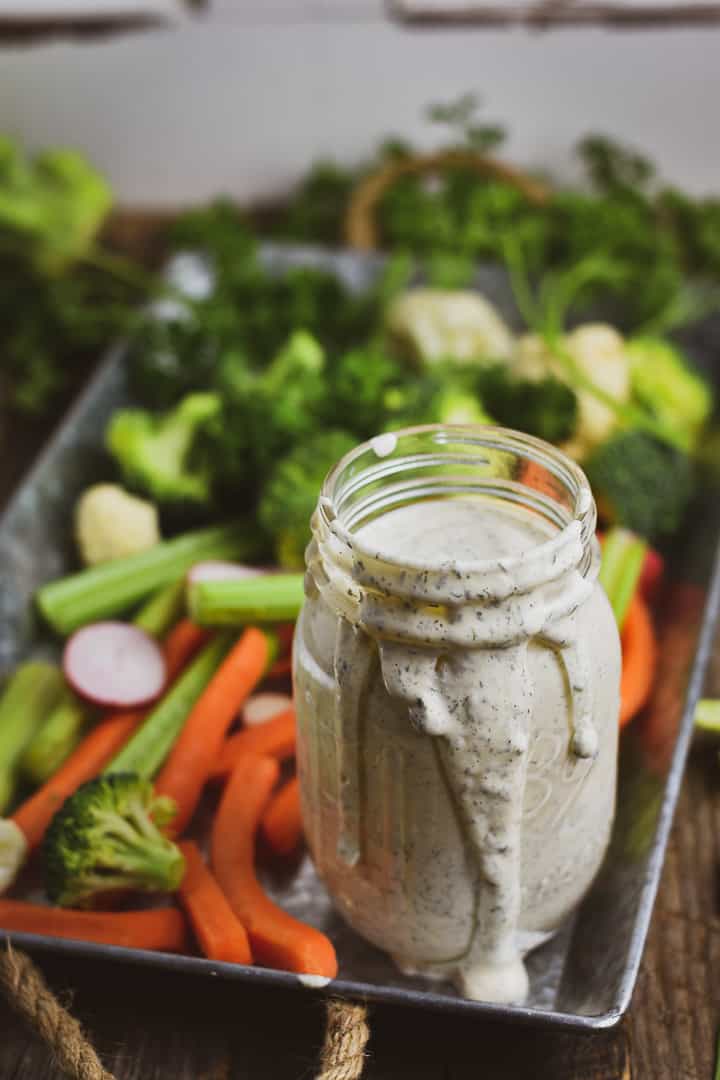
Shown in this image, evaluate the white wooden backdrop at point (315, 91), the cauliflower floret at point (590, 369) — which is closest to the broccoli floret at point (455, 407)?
the cauliflower floret at point (590, 369)

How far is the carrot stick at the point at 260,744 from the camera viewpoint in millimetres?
1644

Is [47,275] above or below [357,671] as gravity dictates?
below

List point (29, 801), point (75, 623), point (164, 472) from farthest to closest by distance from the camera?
point (164, 472) → point (75, 623) → point (29, 801)

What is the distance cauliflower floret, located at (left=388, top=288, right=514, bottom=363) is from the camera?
8.12ft

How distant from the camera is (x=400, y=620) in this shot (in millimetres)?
1067

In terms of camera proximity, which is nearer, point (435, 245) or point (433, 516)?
point (433, 516)

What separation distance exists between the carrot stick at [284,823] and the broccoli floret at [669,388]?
1.24m

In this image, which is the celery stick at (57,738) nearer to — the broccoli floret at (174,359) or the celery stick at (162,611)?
the celery stick at (162,611)

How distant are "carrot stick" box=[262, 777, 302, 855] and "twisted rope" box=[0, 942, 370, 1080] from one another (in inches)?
13.6

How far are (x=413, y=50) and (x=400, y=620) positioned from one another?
2.59 meters

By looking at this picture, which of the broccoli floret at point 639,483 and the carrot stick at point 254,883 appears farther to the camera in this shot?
the broccoli floret at point 639,483

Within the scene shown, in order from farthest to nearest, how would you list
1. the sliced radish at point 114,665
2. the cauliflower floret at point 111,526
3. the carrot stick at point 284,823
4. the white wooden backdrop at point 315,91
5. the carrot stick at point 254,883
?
the white wooden backdrop at point 315,91
the cauliflower floret at point 111,526
the sliced radish at point 114,665
the carrot stick at point 284,823
the carrot stick at point 254,883

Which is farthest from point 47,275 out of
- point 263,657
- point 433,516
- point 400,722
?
point 400,722

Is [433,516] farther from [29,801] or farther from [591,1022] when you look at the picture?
[29,801]
